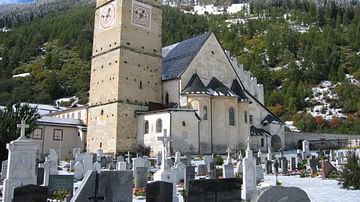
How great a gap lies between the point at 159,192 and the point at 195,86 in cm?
3008

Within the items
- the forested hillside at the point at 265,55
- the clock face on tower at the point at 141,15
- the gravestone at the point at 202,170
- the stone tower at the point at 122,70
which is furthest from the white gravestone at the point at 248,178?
the forested hillside at the point at 265,55

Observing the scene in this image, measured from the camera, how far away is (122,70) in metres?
37.5

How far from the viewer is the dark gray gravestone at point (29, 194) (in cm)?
788

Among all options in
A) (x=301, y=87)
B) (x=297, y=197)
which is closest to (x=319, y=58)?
(x=301, y=87)

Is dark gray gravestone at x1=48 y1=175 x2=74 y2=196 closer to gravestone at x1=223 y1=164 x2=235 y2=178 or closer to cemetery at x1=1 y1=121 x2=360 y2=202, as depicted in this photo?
cemetery at x1=1 y1=121 x2=360 y2=202

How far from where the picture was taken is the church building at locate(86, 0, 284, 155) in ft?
120

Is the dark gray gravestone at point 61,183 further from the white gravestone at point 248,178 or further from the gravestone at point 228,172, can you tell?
the gravestone at point 228,172

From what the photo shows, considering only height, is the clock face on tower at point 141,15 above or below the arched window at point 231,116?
above

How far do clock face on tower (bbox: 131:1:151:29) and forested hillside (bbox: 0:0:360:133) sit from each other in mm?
45056

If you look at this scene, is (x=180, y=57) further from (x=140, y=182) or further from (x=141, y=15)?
(x=140, y=182)

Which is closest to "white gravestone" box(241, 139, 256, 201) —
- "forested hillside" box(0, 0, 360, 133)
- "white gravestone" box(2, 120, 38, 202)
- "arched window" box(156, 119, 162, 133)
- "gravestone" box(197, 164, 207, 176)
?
"gravestone" box(197, 164, 207, 176)

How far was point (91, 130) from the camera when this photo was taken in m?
39.7

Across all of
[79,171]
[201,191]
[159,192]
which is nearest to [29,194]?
[159,192]

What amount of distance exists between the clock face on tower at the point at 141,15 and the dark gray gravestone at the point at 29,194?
32606mm
